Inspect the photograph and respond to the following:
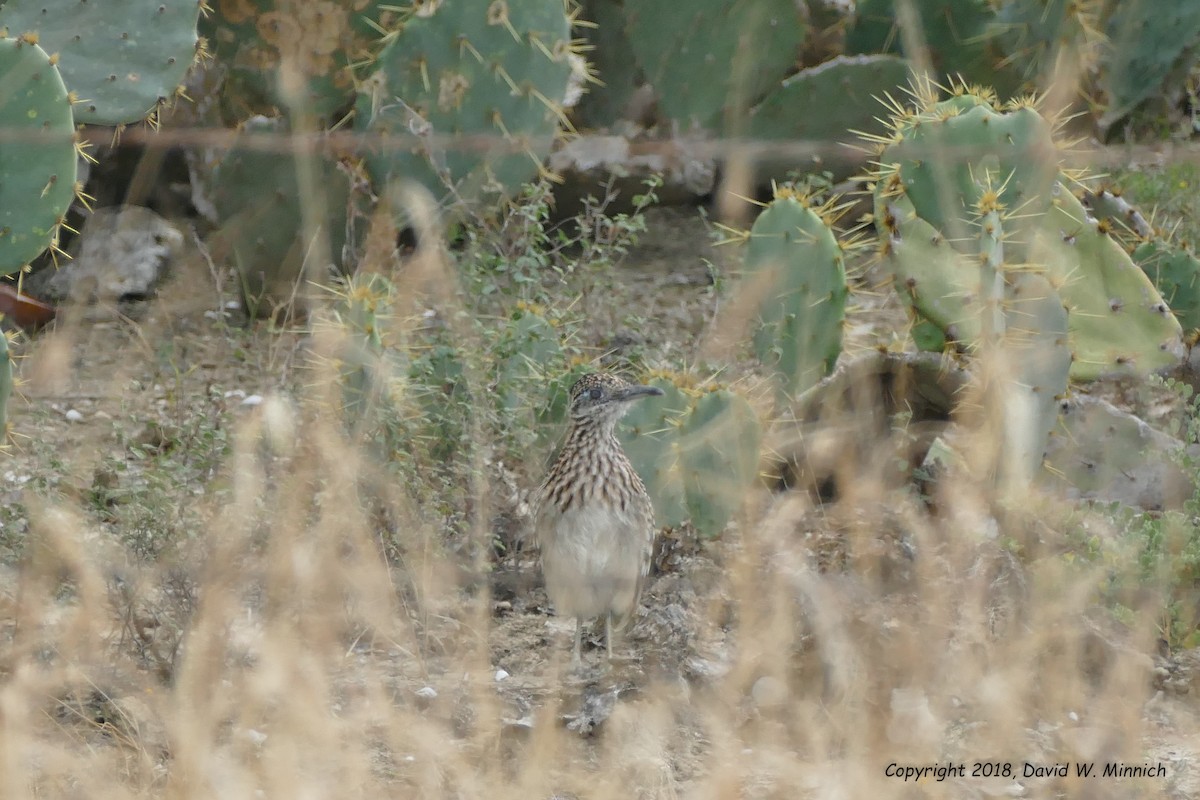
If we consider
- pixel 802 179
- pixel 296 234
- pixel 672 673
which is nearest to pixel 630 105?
pixel 802 179

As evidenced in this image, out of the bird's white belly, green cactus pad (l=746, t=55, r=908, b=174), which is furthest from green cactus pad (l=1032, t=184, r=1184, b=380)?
the bird's white belly

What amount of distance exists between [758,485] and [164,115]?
120 inches

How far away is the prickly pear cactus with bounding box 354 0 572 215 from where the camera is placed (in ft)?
16.7

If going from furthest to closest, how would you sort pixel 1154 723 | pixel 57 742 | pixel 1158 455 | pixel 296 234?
1. pixel 296 234
2. pixel 1158 455
3. pixel 1154 723
4. pixel 57 742

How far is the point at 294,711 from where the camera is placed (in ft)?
10.8

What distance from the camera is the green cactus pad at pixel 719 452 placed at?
405cm

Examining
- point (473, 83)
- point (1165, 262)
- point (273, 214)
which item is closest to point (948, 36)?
point (1165, 262)

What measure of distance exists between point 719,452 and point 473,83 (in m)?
1.87

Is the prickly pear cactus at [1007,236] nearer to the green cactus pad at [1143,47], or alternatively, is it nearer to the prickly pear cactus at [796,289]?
the prickly pear cactus at [796,289]

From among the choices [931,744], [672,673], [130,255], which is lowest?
[130,255]

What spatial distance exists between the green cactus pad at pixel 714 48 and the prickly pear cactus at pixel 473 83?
1.01 meters

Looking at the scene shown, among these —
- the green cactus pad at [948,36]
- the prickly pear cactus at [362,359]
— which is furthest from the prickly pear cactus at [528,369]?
the green cactus pad at [948,36]

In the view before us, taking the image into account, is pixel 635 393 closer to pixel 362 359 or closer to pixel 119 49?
pixel 362 359

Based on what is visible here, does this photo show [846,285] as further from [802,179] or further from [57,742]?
[57,742]
